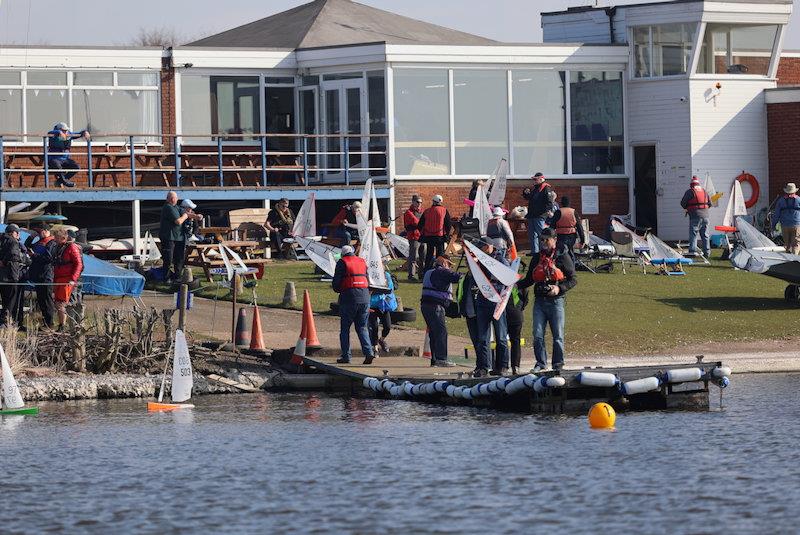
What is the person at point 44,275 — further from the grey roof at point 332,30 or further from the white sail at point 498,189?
the grey roof at point 332,30

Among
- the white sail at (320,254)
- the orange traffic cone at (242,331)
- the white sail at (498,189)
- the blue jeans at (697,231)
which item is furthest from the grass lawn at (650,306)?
the orange traffic cone at (242,331)

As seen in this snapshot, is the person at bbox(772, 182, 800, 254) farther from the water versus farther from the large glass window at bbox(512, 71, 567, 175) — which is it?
the water

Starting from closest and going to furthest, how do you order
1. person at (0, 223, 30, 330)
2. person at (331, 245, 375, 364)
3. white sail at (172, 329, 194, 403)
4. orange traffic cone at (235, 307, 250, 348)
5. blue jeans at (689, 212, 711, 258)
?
white sail at (172, 329, 194, 403) → person at (331, 245, 375, 364) → orange traffic cone at (235, 307, 250, 348) → person at (0, 223, 30, 330) → blue jeans at (689, 212, 711, 258)

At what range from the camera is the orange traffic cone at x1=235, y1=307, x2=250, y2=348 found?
23.1 metres

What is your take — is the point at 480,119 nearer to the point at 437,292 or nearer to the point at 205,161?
the point at 205,161

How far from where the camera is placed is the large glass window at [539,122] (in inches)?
1443

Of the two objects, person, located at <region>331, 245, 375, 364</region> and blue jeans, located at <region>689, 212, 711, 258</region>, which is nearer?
person, located at <region>331, 245, 375, 364</region>

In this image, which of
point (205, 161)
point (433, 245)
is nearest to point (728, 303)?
point (433, 245)

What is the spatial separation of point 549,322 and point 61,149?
16.4m

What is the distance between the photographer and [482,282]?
19.8m

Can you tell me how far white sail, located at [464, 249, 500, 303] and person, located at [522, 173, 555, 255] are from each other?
34.4ft

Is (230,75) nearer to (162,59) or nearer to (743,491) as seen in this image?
(162,59)

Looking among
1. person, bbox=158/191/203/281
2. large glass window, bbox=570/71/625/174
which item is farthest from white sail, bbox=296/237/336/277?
large glass window, bbox=570/71/625/174

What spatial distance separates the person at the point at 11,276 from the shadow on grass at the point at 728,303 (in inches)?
446
